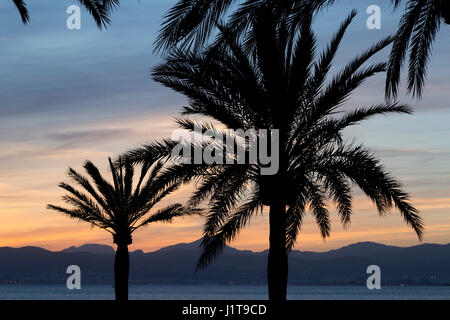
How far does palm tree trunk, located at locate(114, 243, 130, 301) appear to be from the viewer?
82.5ft

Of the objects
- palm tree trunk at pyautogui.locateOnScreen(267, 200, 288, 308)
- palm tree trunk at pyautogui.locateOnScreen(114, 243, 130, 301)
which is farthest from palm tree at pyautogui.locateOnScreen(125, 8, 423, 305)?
palm tree trunk at pyautogui.locateOnScreen(114, 243, 130, 301)

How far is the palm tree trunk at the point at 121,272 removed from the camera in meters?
25.1

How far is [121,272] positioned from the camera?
2541cm

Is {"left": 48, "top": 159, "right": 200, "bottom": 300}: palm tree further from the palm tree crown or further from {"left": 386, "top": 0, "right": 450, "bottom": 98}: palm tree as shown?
{"left": 386, "top": 0, "right": 450, "bottom": 98}: palm tree
